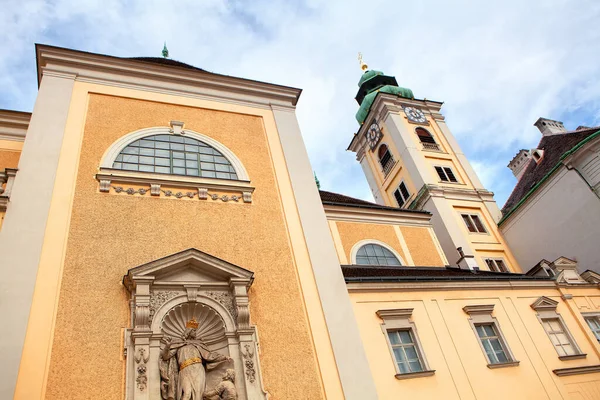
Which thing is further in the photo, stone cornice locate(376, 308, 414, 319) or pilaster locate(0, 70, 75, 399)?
stone cornice locate(376, 308, 414, 319)

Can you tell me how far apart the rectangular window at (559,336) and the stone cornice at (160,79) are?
837 cm

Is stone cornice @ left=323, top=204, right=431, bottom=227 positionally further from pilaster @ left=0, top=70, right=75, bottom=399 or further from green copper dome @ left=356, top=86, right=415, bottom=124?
green copper dome @ left=356, top=86, right=415, bottom=124

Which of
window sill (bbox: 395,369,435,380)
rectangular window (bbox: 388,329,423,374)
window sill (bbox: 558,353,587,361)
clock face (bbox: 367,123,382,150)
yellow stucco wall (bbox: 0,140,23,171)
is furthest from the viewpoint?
clock face (bbox: 367,123,382,150)

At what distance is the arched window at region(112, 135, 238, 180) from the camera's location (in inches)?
363

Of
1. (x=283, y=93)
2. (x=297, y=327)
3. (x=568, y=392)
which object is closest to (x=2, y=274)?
(x=297, y=327)

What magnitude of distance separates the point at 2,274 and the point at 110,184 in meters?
2.35

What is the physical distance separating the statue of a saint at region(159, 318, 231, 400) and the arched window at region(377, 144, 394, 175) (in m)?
18.6

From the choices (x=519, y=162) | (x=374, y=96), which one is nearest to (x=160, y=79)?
(x=374, y=96)

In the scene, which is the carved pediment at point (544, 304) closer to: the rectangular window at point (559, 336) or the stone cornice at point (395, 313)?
the rectangular window at point (559, 336)

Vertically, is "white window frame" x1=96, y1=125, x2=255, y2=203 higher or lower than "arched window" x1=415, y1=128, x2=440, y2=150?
lower

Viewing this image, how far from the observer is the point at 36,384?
5.86m

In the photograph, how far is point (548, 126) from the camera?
24.5 meters

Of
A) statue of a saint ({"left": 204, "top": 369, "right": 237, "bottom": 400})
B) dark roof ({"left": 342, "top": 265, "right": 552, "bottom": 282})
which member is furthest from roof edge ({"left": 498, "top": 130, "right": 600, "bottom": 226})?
statue of a saint ({"left": 204, "top": 369, "right": 237, "bottom": 400})

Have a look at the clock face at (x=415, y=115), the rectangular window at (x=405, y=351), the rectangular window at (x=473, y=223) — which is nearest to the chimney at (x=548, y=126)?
the clock face at (x=415, y=115)
